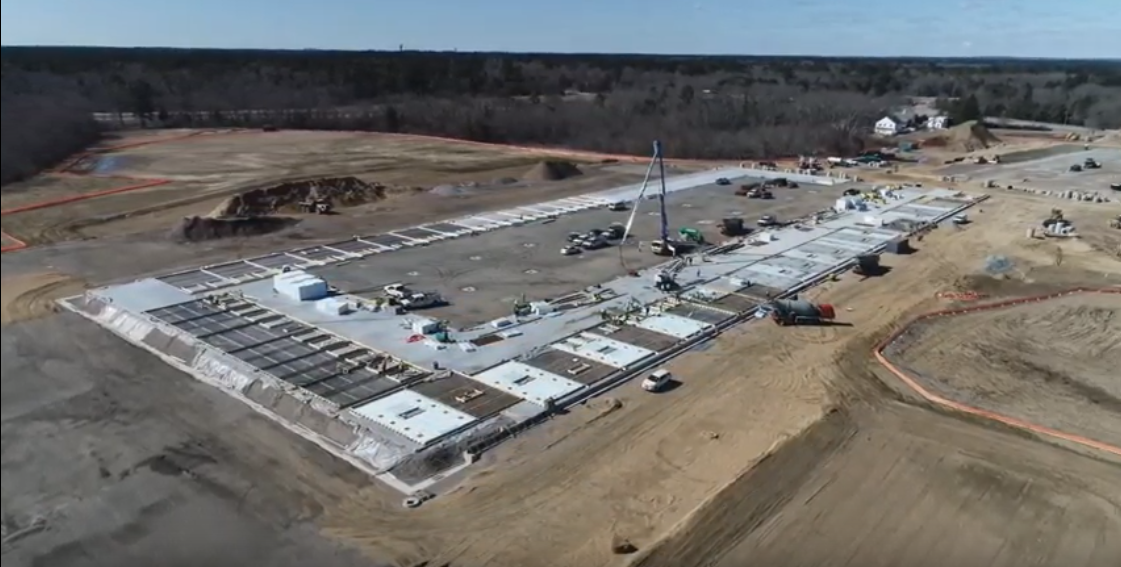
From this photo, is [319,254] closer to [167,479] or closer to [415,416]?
[415,416]

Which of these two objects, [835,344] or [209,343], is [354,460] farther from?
[835,344]

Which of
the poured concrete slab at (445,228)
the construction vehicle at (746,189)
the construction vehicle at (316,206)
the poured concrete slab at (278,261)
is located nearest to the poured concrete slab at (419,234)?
the poured concrete slab at (445,228)

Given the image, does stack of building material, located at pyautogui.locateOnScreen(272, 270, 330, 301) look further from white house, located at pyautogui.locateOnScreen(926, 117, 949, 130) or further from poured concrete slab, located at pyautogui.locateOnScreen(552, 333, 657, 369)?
white house, located at pyautogui.locateOnScreen(926, 117, 949, 130)

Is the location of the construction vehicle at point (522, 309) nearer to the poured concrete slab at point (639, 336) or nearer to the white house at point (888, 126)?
the poured concrete slab at point (639, 336)

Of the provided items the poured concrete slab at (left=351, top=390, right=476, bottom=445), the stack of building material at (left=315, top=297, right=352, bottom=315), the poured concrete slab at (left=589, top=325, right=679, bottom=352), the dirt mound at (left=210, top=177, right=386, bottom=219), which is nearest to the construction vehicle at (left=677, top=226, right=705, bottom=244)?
the poured concrete slab at (left=589, top=325, right=679, bottom=352)

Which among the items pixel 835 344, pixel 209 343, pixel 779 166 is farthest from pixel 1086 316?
pixel 779 166

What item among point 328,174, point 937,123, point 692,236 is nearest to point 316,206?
point 328,174

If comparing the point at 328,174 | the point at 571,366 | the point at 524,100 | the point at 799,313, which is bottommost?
the point at 571,366
